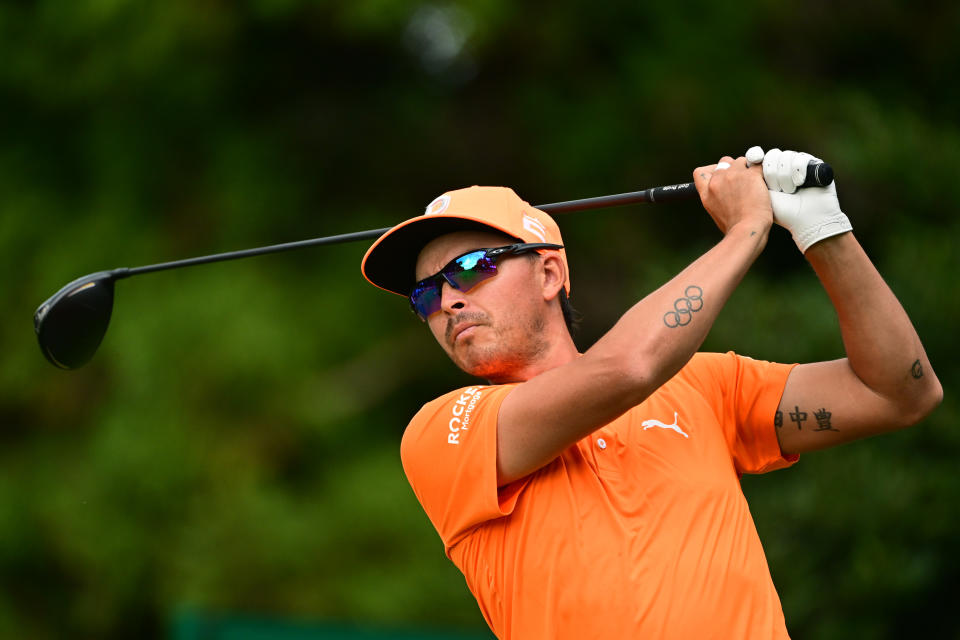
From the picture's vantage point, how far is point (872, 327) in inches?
107

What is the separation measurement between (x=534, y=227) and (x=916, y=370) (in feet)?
3.47

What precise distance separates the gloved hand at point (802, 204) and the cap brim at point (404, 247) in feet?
2.37

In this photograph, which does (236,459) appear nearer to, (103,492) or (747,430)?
(103,492)

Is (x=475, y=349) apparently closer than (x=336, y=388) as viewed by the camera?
Yes

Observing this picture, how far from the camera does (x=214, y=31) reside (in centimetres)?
984

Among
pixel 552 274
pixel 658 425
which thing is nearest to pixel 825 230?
pixel 658 425

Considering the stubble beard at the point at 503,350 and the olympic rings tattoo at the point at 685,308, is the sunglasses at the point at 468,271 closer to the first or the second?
the stubble beard at the point at 503,350

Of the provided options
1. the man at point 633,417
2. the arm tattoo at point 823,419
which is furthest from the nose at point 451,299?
the arm tattoo at point 823,419

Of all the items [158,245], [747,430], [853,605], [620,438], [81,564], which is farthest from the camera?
[158,245]

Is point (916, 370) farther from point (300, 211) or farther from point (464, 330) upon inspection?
point (300, 211)

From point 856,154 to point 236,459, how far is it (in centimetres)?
519

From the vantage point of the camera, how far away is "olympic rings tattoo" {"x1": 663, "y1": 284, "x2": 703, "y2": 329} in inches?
95.5

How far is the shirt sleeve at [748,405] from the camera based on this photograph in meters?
2.90

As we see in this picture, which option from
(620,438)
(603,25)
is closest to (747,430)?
(620,438)
